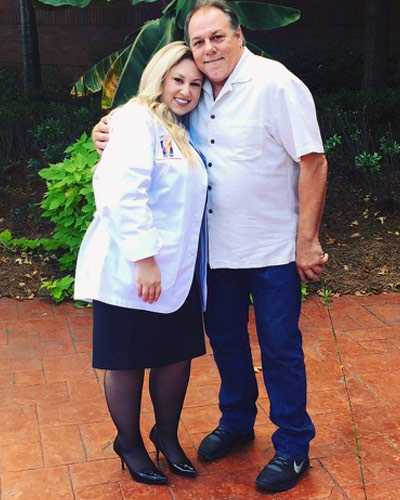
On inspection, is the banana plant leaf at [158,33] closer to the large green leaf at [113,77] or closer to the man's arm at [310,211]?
the large green leaf at [113,77]

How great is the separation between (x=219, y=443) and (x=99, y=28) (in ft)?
41.3

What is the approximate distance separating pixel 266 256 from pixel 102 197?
77 cm

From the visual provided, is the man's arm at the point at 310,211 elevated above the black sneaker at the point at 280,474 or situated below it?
above

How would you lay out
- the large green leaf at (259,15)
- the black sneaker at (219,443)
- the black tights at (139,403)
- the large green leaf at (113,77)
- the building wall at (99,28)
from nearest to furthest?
the black tights at (139,403)
the black sneaker at (219,443)
the large green leaf at (259,15)
the large green leaf at (113,77)
the building wall at (99,28)

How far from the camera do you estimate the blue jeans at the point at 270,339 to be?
3535 millimetres

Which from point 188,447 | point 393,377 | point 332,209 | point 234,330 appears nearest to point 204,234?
point 234,330

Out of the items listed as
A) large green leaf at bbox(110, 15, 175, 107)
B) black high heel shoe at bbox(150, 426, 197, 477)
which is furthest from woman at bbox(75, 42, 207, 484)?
large green leaf at bbox(110, 15, 175, 107)

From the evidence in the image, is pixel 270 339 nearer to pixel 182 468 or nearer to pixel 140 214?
pixel 182 468

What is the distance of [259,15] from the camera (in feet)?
22.4

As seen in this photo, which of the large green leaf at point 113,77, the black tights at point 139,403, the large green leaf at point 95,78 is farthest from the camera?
the large green leaf at point 95,78

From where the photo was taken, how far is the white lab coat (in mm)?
3174

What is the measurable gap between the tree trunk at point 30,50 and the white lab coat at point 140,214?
9.30 metres

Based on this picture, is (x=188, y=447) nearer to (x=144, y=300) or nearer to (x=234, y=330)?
(x=234, y=330)

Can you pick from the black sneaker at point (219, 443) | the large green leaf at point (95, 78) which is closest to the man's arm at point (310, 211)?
the black sneaker at point (219, 443)
